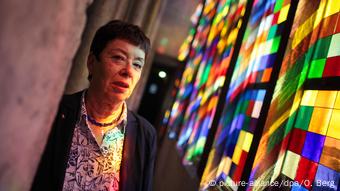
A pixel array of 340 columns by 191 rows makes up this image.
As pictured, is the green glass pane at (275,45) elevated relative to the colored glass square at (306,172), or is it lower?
elevated

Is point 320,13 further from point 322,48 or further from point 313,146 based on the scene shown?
point 313,146

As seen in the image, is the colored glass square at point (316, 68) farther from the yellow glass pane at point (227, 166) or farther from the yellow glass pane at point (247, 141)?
the yellow glass pane at point (227, 166)

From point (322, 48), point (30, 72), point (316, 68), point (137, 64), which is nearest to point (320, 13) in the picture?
point (322, 48)

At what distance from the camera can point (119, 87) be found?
1.91 metres

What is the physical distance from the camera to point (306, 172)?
187 centimetres

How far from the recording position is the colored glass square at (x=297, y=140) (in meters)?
2.04

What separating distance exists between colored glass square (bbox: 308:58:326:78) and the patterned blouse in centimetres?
140

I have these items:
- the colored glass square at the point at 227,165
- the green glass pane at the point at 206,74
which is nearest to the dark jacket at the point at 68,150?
the colored glass square at the point at 227,165

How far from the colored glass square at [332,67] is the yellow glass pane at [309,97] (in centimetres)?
15

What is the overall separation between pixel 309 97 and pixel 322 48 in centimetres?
35

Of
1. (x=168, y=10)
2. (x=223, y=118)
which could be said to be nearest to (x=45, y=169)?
(x=223, y=118)

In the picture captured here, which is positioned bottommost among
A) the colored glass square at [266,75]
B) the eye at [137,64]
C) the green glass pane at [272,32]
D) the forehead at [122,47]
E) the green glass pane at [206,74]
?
the eye at [137,64]

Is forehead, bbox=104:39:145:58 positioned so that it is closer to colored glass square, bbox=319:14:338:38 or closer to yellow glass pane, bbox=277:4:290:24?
colored glass square, bbox=319:14:338:38

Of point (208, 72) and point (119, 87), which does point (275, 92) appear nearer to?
point (119, 87)
